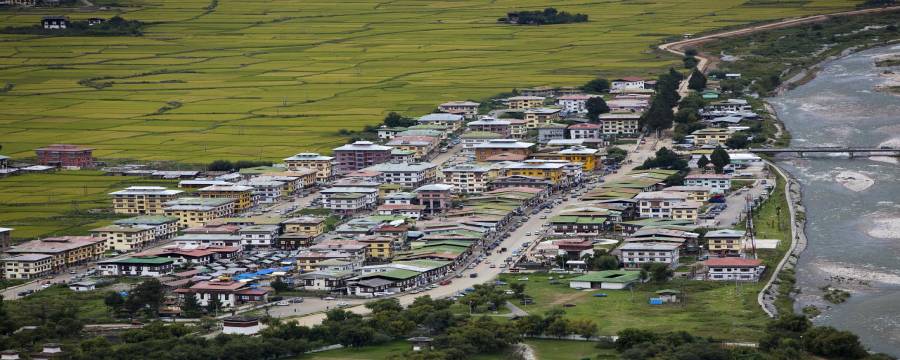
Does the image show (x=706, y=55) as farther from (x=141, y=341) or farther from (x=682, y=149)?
(x=141, y=341)

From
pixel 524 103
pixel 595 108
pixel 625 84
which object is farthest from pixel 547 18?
pixel 595 108

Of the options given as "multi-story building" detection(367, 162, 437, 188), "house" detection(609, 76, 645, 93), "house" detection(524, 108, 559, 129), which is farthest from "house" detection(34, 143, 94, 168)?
"house" detection(609, 76, 645, 93)

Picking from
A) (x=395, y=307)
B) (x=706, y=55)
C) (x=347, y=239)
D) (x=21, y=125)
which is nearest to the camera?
(x=395, y=307)

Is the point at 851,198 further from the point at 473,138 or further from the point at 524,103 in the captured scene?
the point at 524,103

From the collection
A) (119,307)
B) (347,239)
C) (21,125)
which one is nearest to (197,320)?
(119,307)

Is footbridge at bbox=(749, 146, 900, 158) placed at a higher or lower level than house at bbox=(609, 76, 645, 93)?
lower

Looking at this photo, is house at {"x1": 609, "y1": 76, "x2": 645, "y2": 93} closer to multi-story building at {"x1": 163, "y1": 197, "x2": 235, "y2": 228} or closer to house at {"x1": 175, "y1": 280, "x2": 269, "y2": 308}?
multi-story building at {"x1": 163, "y1": 197, "x2": 235, "y2": 228}

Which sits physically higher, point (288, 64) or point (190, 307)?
point (288, 64)
